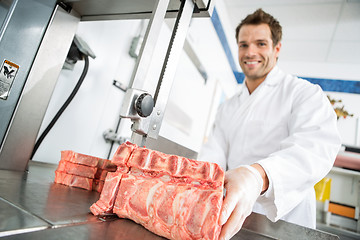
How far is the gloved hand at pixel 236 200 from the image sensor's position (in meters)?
0.60

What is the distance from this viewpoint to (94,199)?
894 mm

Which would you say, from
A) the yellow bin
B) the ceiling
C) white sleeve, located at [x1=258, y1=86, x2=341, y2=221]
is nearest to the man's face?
white sleeve, located at [x1=258, y1=86, x2=341, y2=221]

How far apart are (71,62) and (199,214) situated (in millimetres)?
1320

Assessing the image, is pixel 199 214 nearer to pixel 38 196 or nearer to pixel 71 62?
pixel 38 196

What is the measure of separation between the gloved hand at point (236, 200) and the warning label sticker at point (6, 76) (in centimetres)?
99

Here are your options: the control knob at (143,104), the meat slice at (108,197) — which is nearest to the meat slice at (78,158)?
the meat slice at (108,197)

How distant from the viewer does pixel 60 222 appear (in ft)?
1.78

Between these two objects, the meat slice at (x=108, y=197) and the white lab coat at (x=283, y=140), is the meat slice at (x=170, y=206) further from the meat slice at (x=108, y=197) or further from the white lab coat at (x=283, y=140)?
Answer: the white lab coat at (x=283, y=140)

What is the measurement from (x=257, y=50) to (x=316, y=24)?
8.91ft

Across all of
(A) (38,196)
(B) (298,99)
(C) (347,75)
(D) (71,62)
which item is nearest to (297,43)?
(C) (347,75)

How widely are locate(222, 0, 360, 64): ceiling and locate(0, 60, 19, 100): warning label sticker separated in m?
3.61

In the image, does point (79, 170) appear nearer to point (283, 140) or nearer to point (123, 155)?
point (123, 155)

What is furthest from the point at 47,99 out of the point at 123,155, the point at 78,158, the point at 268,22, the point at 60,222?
the point at 268,22

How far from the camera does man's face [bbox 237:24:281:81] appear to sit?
6.03ft
